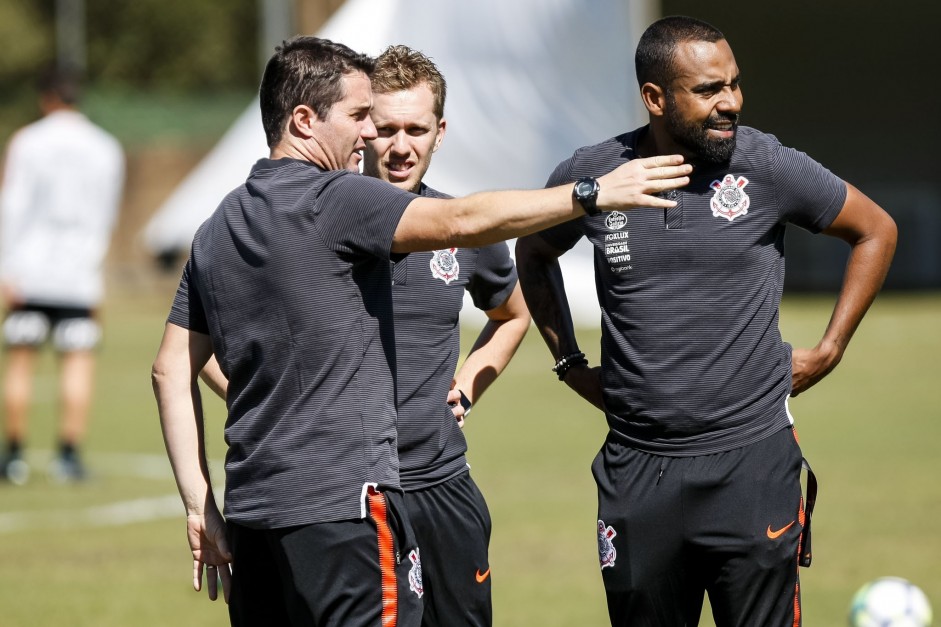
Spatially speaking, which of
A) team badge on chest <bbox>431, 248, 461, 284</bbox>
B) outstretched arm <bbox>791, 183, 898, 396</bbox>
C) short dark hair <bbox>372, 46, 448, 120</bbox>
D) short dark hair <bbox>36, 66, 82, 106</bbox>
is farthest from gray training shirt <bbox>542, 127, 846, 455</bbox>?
short dark hair <bbox>36, 66, 82, 106</bbox>

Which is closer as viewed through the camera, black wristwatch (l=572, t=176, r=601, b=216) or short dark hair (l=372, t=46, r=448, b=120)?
black wristwatch (l=572, t=176, r=601, b=216)

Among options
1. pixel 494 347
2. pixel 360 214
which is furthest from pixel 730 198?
pixel 360 214

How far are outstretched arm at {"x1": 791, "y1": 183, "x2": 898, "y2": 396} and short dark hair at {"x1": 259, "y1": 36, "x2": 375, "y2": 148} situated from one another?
1.72m

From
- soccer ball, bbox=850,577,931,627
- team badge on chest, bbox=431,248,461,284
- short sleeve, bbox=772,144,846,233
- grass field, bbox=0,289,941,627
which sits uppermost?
short sleeve, bbox=772,144,846,233

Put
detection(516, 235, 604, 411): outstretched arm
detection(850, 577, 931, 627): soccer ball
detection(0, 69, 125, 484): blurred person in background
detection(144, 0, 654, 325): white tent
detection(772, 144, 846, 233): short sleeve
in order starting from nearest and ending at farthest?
detection(772, 144, 846, 233): short sleeve < detection(516, 235, 604, 411): outstretched arm < detection(850, 577, 931, 627): soccer ball < detection(0, 69, 125, 484): blurred person in background < detection(144, 0, 654, 325): white tent

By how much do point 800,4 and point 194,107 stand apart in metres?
16.8

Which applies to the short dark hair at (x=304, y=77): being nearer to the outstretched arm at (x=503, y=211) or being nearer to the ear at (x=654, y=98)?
the outstretched arm at (x=503, y=211)

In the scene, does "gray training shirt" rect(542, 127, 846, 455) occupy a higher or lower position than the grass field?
higher

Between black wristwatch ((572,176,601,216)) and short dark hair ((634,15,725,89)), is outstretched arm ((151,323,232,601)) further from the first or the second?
short dark hair ((634,15,725,89))

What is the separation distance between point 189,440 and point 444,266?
46.0 inches

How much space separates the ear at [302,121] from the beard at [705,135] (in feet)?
3.95

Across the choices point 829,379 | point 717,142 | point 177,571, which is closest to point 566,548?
point 177,571

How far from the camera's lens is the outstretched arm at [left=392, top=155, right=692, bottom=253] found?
3.58 m

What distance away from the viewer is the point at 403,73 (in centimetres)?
485
